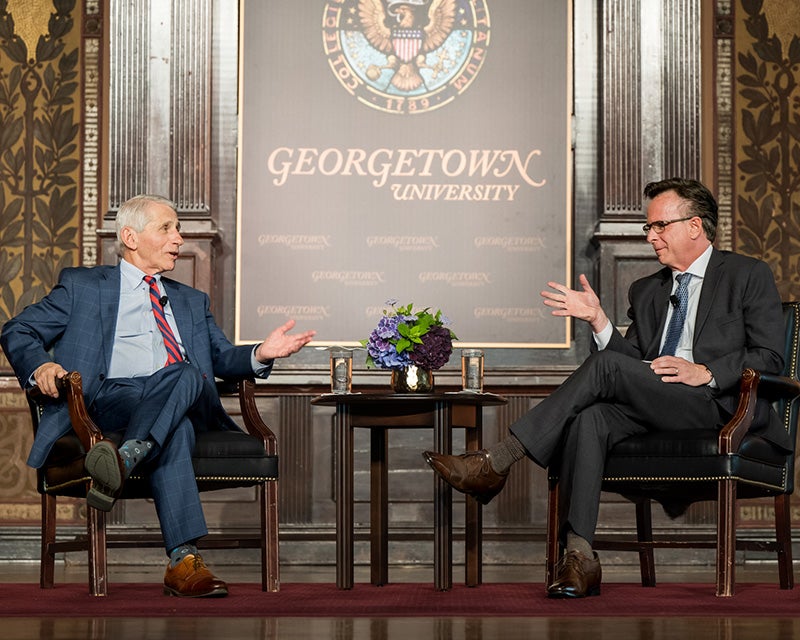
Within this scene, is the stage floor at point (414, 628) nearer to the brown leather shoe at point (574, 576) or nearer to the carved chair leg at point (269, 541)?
the brown leather shoe at point (574, 576)

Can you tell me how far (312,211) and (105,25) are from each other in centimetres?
132

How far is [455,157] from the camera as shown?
586 cm

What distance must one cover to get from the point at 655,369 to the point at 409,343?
841 millimetres

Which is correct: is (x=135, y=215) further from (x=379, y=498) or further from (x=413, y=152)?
(x=413, y=152)

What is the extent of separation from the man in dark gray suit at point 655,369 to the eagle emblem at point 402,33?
183 centimetres

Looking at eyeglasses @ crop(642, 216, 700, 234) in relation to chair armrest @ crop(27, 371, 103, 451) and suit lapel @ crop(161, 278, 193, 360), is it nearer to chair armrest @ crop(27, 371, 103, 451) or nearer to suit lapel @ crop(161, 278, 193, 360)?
suit lapel @ crop(161, 278, 193, 360)

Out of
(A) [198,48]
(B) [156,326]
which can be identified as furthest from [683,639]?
(A) [198,48]

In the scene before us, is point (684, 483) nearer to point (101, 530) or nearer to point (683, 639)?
point (683, 639)

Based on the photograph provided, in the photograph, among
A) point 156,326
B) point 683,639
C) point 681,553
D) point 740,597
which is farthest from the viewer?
point 681,553

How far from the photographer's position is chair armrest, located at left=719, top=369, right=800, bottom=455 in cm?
375

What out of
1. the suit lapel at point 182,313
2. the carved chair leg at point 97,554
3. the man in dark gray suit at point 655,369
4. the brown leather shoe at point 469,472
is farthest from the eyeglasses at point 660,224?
the carved chair leg at point 97,554

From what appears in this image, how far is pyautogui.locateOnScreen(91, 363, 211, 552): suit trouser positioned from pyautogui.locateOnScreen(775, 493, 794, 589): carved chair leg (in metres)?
1.92

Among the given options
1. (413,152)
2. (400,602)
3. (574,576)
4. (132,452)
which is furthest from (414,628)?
(413,152)

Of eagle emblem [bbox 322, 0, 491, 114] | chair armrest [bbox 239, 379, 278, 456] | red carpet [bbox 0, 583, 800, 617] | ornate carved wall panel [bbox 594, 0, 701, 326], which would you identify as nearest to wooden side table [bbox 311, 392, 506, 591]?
red carpet [bbox 0, 583, 800, 617]
